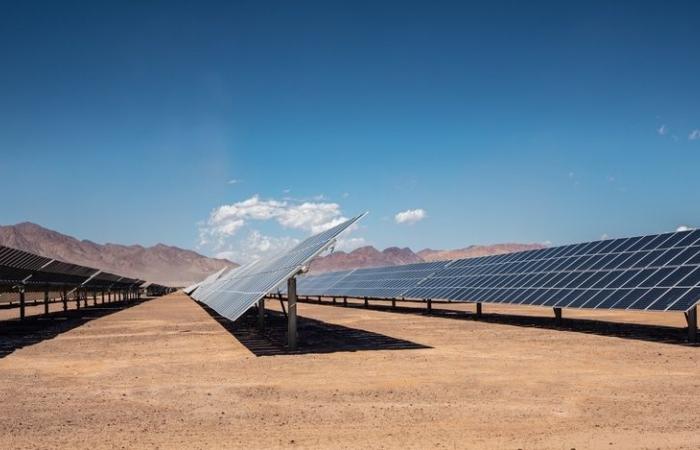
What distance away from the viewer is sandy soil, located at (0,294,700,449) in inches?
335

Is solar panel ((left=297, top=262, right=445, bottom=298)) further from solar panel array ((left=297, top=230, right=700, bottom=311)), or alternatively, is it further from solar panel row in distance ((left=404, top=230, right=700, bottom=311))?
solar panel row in distance ((left=404, top=230, right=700, bottom=311))

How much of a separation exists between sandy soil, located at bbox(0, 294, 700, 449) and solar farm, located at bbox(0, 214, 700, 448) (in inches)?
1.7

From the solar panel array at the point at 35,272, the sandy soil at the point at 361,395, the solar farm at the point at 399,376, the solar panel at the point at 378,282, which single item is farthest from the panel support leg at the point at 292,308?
the solar panel at the point at 378,282

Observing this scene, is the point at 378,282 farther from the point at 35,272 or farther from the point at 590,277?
the point at 590,277

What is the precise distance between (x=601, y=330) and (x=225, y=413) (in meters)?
18.1

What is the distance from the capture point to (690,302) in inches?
675

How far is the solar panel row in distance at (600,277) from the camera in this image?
62.3 feet

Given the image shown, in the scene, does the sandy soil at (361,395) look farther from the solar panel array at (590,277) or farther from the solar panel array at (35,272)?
the solar panel array at (35,272)

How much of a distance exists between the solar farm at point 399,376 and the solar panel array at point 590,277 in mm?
96

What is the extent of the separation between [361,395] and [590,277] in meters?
15.0

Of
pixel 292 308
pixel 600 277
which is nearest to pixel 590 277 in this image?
pixel 600 277

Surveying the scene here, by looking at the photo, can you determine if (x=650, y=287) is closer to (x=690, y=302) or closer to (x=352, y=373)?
(x=690, y=302)

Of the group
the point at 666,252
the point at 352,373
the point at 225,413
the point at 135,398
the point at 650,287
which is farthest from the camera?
the point at 666,252

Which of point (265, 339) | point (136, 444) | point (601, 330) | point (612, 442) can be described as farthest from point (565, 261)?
point (136, 444)
